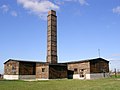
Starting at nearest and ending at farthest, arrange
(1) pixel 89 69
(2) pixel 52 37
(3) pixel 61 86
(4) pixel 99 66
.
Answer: (3) pixel 61 86
(1) pixel 89 69
(4) pixel 99 66
(2) pixel 52 37

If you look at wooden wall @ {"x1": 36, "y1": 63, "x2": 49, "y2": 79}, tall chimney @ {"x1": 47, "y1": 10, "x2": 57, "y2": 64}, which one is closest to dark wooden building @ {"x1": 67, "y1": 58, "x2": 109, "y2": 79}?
tall chimney @ {"x1": 47, "y1": 10, "x2": 57, "y2": 64}

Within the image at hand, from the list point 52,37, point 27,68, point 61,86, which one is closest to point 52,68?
point 27,68

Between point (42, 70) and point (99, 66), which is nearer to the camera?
point (42, 70)

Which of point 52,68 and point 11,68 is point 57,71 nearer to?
point 52,68

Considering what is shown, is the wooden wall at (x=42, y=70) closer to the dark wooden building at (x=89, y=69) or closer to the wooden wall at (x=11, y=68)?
the wooden wall at (x=11, y=68)

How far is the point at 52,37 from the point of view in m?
54.9

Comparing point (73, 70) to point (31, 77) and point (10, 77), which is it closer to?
point (31, 77)

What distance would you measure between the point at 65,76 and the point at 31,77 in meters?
8.52

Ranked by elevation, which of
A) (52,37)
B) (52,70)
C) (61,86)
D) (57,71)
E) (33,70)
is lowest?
(61,86)

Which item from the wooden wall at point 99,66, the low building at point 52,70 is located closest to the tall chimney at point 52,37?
the low building at point 52,70

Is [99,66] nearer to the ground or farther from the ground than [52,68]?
farther from the ground

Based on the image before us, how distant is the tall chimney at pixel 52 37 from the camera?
53.7 metres

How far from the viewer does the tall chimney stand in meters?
53.7

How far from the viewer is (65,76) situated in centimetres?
5006
